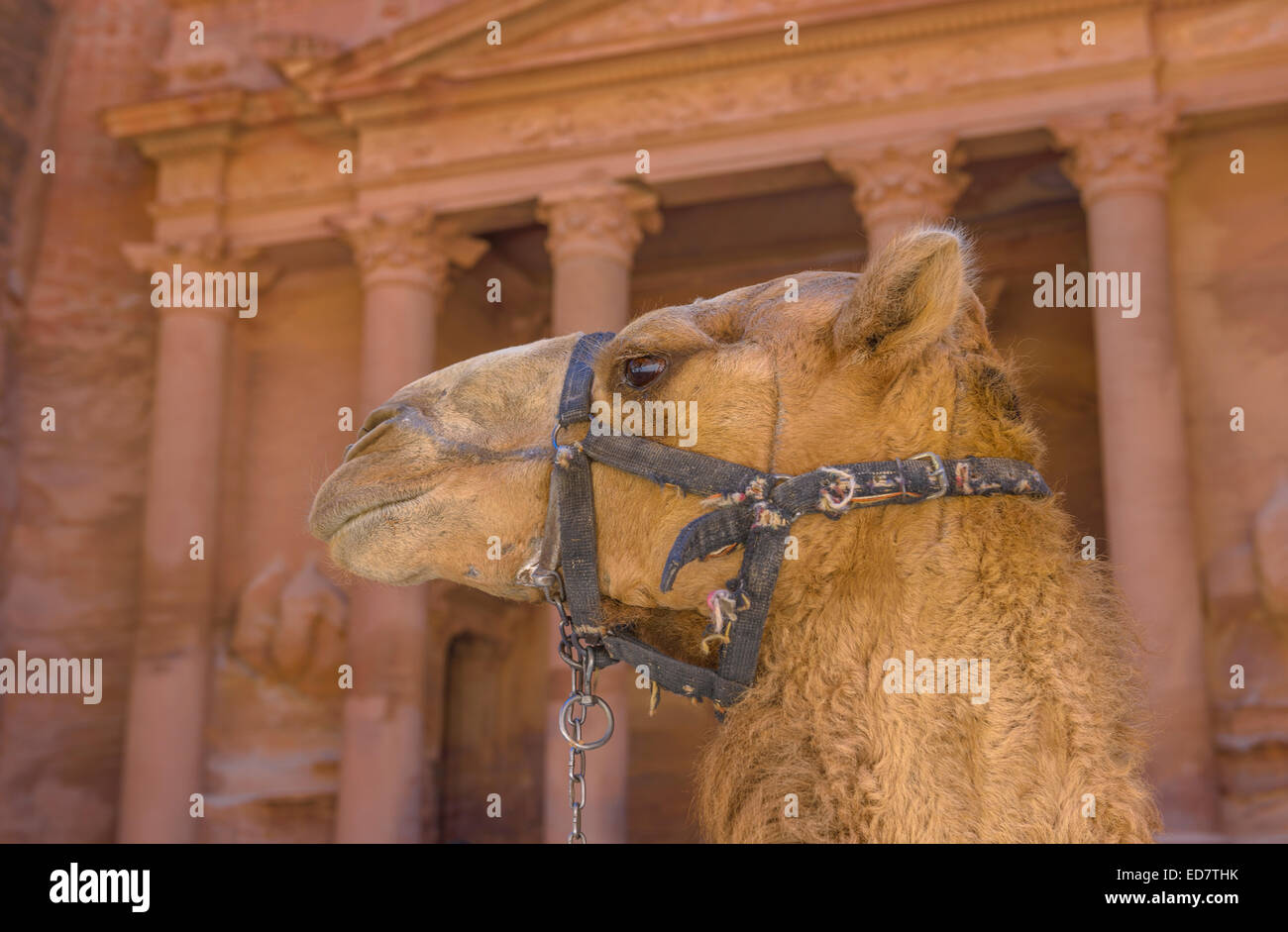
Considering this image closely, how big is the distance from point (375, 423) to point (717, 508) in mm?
1127

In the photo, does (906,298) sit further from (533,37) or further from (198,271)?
(198,271)

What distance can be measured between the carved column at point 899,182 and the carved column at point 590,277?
129 inches

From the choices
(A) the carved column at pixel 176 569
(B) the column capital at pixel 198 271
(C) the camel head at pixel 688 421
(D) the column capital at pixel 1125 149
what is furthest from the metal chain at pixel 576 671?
(B) the column capital at pixel 198 271

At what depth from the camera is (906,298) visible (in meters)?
2.91

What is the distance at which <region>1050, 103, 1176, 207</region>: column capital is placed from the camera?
51.2 ft

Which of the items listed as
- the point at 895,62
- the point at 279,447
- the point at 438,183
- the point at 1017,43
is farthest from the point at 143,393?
the point at 1017,43

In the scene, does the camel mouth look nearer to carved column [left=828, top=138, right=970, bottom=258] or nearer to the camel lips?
carved column [left=828, top=138, right=970, bottom=258]

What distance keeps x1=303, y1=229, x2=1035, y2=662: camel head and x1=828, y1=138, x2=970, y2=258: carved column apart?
44.4ft

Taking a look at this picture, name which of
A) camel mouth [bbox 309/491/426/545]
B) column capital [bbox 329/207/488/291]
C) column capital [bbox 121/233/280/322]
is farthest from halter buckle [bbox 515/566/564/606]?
column capital [bbox 121/233/280/322]

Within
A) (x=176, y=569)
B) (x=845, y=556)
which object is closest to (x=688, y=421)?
(x=845, y=556)

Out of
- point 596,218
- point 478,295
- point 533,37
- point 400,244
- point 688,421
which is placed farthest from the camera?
point 478,295

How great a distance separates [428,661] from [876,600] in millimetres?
18569

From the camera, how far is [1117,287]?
1530cm

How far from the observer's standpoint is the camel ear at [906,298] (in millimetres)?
2814
